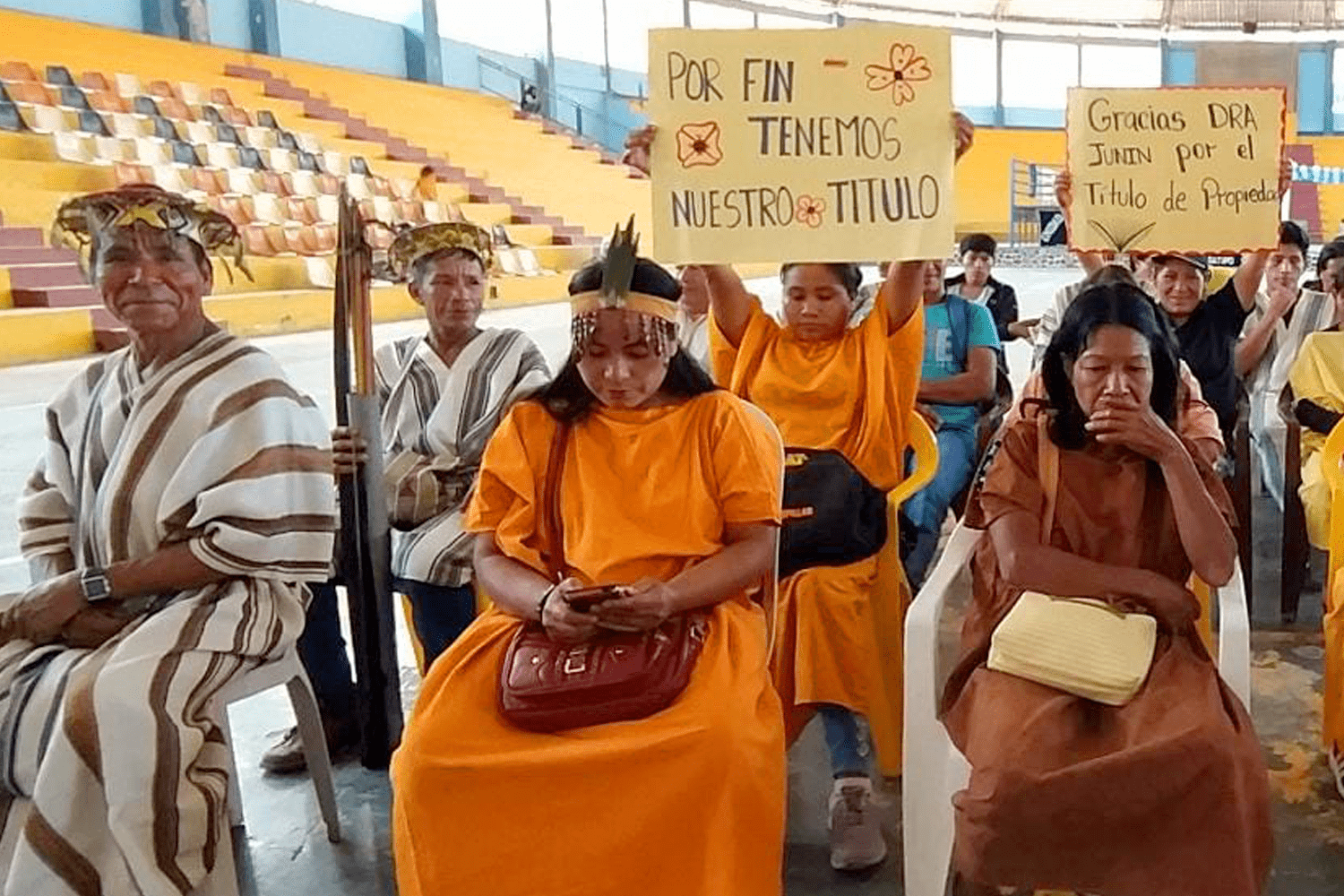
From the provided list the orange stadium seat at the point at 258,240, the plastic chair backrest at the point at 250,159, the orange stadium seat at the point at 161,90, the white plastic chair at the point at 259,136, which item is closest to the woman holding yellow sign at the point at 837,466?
the orange stadium seat at the point at 258,240

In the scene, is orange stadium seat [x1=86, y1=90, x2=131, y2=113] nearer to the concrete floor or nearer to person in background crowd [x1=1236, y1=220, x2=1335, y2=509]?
the concrete floor

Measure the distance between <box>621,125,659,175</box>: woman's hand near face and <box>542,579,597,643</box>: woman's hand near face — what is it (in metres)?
0.83

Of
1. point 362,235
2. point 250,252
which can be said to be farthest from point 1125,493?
point 250,252

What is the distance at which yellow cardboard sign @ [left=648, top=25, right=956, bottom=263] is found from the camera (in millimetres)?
2340

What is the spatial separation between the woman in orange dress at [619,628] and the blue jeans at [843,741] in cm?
51

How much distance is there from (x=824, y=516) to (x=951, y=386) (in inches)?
46.0

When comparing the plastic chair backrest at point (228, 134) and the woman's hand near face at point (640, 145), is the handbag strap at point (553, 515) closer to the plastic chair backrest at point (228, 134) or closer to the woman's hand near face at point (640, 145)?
the woman's hand near face at point (640, 145)

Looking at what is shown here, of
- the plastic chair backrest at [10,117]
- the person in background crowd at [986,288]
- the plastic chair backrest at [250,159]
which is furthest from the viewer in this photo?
the plastic chair backrest at [250,159]

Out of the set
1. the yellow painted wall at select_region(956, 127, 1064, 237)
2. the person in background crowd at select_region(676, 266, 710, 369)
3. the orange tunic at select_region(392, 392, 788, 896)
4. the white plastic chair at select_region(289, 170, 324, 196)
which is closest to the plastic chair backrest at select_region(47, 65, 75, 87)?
the white plastic chair at select_region(289, 170, 324, 196)

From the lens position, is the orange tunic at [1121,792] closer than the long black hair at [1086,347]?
Yes

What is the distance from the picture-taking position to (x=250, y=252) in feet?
37.0

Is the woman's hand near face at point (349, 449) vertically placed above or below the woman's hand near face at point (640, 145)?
below

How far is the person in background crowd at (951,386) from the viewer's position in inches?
133

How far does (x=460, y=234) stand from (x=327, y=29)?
14744mm
